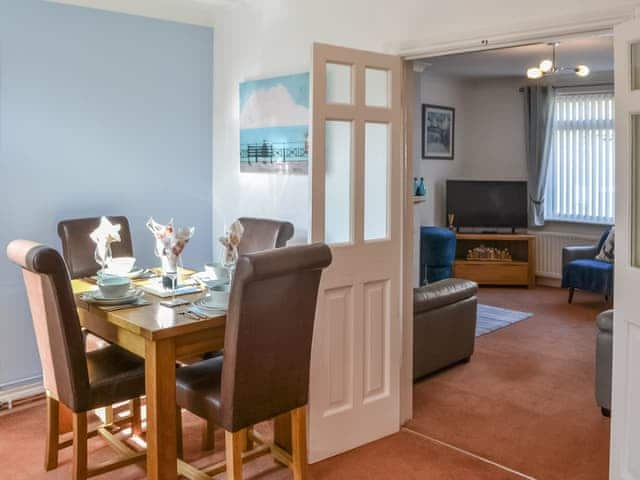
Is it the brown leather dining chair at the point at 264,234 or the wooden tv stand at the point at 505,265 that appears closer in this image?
the brown leather dining chair at the point at 264,234

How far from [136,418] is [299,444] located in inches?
40.2

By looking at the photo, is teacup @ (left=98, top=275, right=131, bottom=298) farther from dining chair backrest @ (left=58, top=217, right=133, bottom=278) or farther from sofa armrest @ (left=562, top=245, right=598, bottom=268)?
sofa armrest @ (left=562, top=245, right=598, bottom=268)

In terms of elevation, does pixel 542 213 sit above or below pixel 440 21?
below

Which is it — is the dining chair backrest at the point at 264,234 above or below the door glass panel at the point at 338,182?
below

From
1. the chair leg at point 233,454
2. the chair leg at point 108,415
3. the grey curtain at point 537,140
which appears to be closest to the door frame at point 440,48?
the chair leg at point 233,454

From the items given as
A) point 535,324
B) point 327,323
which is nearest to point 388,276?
point 327,323

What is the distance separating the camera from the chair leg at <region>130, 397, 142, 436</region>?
10.8 feet

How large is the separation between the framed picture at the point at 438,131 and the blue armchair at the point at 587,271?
6.57 ft

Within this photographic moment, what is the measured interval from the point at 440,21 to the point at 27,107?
2.38 metres

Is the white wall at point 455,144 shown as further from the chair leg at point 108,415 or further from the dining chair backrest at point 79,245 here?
the chair leg at point 108,415

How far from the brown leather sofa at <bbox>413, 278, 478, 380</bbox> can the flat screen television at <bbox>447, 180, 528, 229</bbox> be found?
344cm

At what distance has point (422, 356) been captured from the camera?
13.7ft

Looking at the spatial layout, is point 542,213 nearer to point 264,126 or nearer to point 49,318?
point 264,126

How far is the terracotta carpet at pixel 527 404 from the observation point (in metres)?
3.18
